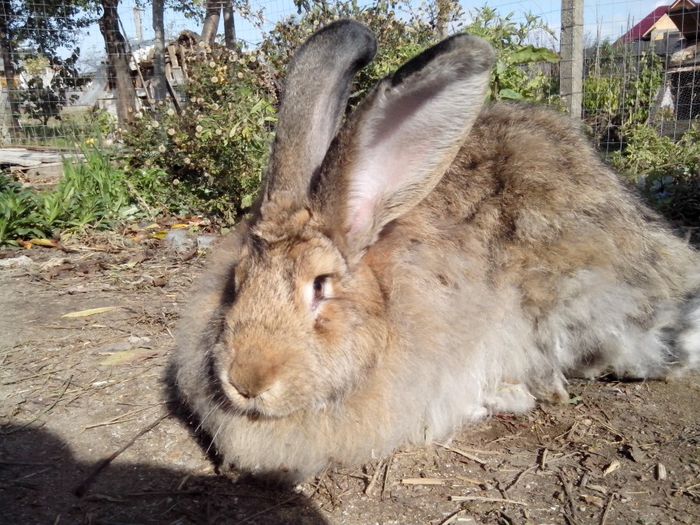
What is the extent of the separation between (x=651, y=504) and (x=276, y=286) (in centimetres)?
146

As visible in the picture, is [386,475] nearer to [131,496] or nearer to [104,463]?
[131,496]

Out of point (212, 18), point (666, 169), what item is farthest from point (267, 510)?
point (212, 18)

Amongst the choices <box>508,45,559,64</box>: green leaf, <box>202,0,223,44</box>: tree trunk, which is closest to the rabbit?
<box>508,45,559,64</box>: green leaf

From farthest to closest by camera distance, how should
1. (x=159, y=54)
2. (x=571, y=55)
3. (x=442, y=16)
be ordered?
1. (x=159, y=54)
2. (x=571, y=55)
3. (x=442, y=16)

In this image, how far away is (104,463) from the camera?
245 cm

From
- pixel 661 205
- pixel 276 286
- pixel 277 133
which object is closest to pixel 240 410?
pixel 276 286

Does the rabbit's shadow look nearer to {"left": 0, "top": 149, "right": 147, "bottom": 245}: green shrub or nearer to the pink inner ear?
the pink inner ear

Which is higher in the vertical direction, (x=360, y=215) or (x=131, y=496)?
(x=360, y=215)

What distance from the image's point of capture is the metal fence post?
263 inches

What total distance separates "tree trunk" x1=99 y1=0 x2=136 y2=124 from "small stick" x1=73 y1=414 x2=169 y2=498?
29.5ft

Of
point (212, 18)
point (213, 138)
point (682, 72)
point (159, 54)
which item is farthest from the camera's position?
point (159, 54)

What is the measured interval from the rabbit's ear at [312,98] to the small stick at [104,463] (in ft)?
3.85

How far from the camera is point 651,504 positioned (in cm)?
213

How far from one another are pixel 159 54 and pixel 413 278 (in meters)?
10.7
